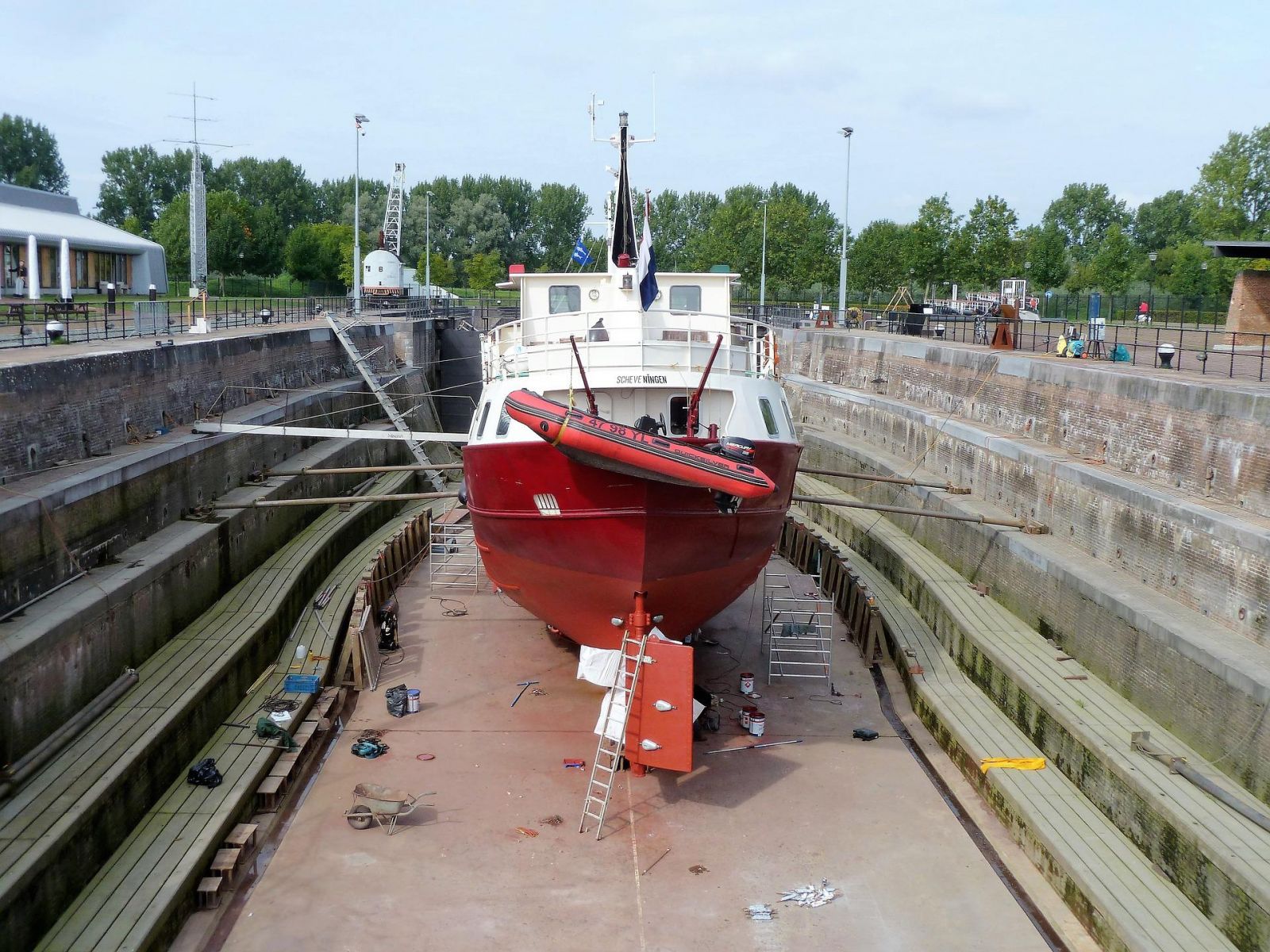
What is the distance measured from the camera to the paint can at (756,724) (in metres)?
14.2

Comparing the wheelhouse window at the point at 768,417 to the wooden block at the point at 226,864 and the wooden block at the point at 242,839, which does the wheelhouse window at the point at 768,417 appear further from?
the wooden block at the point at 226,864

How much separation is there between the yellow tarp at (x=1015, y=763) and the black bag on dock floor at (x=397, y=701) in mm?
7466

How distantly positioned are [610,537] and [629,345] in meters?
3.10

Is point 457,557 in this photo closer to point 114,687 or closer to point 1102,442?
point 114,687

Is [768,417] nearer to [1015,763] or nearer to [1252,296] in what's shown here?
[1015,763]

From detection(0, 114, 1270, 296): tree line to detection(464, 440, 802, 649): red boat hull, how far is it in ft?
33.0

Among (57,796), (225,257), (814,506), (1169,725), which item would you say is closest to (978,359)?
(814,506)

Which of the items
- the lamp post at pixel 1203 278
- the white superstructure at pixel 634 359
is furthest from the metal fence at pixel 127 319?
the lamp post at pixel 1203 278

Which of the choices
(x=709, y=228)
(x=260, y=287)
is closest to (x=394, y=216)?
(x=260, y=287)

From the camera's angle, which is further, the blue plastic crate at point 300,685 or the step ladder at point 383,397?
the step ladder at point 383,397

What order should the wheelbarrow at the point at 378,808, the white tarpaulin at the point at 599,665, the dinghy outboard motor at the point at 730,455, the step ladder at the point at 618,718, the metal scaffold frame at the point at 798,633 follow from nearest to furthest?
A: the wheelbarrow at the point at 378,808 < the step ladder at the point at 618,718 < the dinghy outboard motor at the point at 730,455 < the white tarpaulin at the point at 599,665 < the metal scaffold frame at the point at 798,633

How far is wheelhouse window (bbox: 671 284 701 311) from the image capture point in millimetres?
18484

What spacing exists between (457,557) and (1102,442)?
12527mm

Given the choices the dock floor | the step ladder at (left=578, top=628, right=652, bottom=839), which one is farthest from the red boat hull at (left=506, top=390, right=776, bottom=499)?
the dock floor
